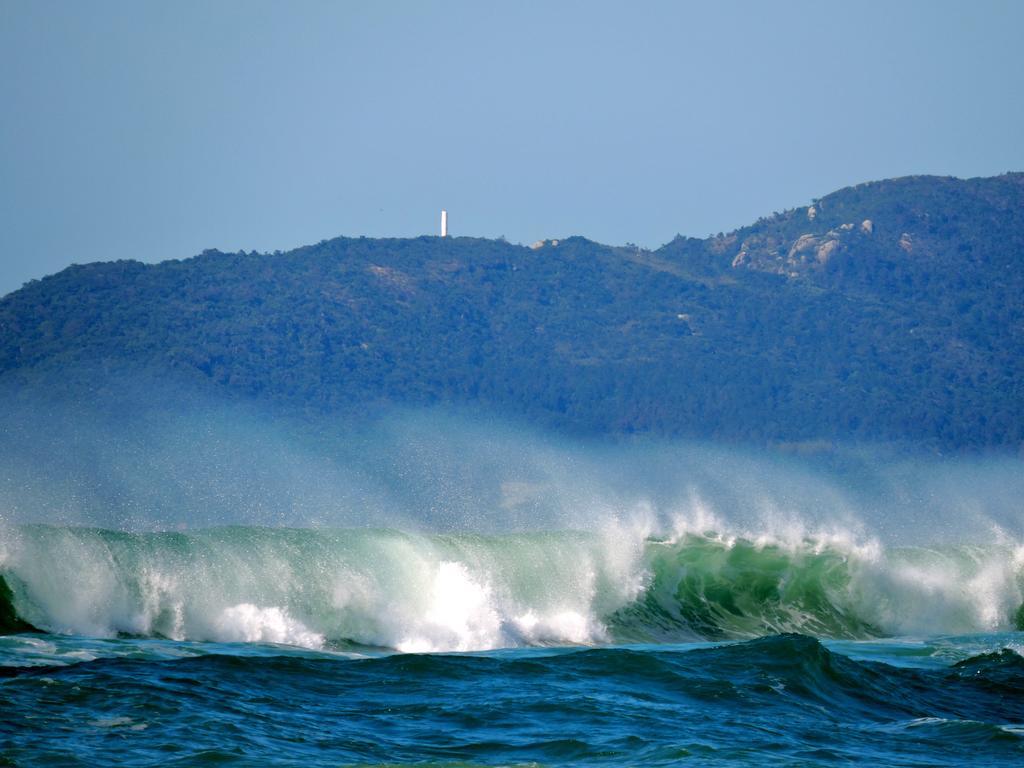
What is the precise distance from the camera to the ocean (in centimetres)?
1539

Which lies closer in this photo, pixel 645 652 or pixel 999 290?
pixel 645 652

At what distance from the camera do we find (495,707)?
17.2 meters

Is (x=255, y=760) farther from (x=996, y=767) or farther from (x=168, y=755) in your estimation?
(x=996, y=767)

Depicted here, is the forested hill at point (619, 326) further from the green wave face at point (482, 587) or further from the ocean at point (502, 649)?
the ocean at point (502, 649)

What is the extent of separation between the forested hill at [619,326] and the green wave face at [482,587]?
103 metres

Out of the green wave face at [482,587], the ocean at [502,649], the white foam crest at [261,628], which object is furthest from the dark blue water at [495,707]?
the green wave face at [482,587]

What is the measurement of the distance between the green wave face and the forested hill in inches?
4042

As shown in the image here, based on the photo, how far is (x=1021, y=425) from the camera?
474 ft

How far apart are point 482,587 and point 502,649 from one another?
119 inches

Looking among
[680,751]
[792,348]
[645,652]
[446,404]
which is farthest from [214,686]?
[792,348]

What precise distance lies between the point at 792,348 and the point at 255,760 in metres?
151

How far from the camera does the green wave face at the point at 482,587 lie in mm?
23406

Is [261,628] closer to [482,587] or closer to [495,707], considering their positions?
[482,587]

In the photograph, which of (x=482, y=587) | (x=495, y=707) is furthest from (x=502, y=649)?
(x=495, y=707)
